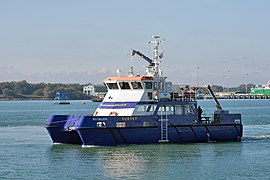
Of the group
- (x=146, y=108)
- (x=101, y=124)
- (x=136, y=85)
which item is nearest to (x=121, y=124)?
(x=101, y=124)

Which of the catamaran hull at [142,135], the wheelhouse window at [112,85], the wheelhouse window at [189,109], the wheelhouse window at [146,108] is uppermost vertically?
the wheelhouse window at [112,85]

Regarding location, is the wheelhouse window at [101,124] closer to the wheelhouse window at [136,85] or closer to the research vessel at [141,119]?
the research vessel at [141,119]

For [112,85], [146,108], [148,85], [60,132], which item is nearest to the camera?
[146,108]

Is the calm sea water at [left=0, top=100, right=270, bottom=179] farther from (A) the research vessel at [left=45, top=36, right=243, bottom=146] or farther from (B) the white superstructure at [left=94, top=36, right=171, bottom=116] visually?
(B) the white superstructure at [left=94, top=36, right=171, bottom=116]

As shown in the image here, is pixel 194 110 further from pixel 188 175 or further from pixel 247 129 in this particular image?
pixel 247 129

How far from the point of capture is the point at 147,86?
3794 cm

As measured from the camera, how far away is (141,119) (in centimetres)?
3691

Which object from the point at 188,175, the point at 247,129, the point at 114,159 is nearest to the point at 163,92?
the point at 114,159

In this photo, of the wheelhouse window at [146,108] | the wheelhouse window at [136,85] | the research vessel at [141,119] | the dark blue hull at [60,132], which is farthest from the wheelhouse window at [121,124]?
the dark blue hull at [60,132]

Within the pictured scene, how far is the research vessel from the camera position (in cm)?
3628

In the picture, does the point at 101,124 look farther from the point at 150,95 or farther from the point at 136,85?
the point at 150,95

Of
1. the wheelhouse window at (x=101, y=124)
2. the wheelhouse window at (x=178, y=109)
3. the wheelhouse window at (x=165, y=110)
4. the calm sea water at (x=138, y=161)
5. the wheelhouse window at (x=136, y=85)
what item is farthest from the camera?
the wheelhouse window at (x=178, y=109)

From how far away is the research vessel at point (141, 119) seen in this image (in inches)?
1428

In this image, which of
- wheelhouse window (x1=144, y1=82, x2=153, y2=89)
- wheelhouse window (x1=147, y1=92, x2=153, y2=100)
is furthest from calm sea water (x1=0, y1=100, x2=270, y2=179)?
wheelhouse window (x1=144, y1=82, x2=153, y2=89)
